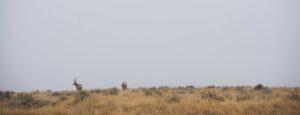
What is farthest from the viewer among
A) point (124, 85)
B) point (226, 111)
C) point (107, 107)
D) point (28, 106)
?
point (124, 85)

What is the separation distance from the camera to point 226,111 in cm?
1384

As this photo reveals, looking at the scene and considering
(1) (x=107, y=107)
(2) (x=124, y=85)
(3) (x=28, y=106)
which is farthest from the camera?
(2) (x=124, y=85)

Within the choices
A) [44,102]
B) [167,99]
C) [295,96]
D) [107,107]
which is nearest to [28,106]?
[44,102]

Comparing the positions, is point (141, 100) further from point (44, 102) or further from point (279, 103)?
point (279, 103)

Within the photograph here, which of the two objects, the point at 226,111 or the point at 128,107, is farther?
the point at 128,107

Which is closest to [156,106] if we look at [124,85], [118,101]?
[118,101]

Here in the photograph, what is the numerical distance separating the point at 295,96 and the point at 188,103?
5.14 metres

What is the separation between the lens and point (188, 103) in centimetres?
1574

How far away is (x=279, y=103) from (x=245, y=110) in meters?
1.99

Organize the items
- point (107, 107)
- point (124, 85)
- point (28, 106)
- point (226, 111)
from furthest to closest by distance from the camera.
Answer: point (124, 85), point (28, 106), point (107, 107), point (226, 111)

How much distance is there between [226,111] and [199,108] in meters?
1.11

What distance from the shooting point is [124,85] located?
1120 inches

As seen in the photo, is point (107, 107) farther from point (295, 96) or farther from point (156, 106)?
point (295, 96)

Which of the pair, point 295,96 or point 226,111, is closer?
point 226,111
